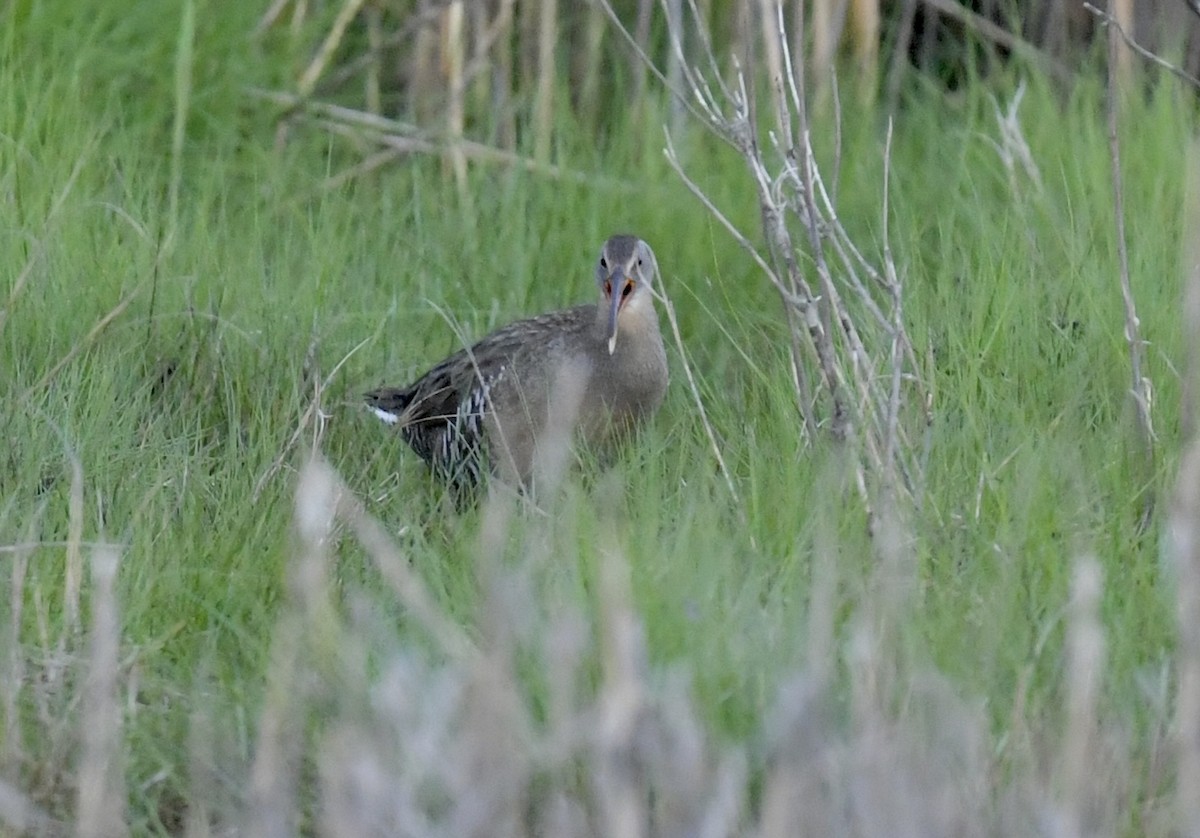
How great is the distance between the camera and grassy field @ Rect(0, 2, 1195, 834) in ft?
8.62

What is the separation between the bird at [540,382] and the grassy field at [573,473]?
13cm

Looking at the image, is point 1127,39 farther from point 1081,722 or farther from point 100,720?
point 100,720

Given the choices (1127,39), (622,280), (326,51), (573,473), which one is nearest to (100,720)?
(573,473)

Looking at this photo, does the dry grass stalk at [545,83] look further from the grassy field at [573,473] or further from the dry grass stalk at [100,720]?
the dry grass stalk at [100,720]

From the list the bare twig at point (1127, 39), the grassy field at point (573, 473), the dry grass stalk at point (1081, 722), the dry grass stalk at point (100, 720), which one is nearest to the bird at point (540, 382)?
the grassy field at point (573, 473)

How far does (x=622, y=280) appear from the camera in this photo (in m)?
4.62

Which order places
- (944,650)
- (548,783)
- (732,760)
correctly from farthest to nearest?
(944,650)
(548,783)
(732,760)

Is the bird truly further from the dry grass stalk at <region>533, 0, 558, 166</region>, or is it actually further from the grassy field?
the dry grass stalk at <region>533, 0, 558, 166</region>

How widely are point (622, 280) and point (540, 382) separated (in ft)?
1.02

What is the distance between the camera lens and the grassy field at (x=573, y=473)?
263cm

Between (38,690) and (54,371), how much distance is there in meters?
1.06

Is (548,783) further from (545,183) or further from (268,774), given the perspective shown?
(545,183)

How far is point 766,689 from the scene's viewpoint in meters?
2.61

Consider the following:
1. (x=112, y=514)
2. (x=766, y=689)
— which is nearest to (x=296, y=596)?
(x=766, y=689)
